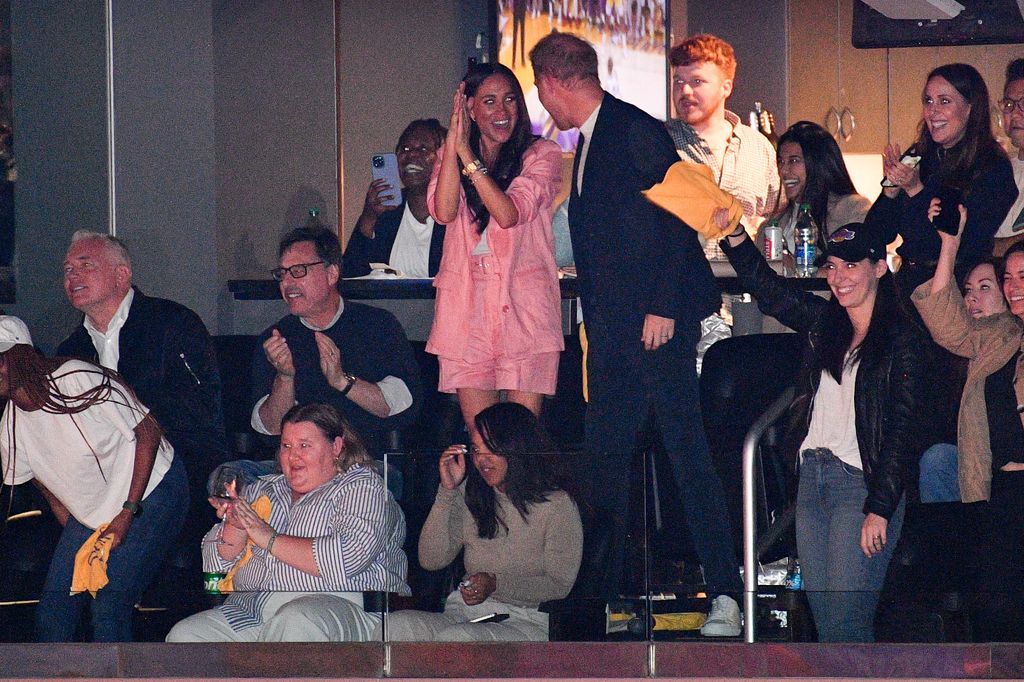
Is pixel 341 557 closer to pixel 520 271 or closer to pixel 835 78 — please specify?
pixel 520 271

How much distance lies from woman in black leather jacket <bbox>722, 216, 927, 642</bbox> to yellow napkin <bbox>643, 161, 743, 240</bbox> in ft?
0.91

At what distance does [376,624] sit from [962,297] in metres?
1.58

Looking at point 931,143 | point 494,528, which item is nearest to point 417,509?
point 494,528

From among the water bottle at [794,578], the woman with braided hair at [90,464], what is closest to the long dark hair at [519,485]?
the water bottle at [794,578]

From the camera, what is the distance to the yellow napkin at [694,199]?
3936 mm

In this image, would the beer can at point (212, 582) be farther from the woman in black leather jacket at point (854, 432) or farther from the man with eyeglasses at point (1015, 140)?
the man with eyeglasses at point (1015, 140)

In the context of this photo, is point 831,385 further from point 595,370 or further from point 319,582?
point 319,582

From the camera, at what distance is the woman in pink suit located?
4.09 metres

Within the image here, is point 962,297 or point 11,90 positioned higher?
point 11,90

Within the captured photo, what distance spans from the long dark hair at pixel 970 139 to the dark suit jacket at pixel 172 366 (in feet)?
6.52

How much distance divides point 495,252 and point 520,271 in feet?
0.27

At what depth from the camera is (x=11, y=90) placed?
566 cm

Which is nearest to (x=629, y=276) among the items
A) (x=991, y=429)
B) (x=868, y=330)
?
(x=868, y=330)

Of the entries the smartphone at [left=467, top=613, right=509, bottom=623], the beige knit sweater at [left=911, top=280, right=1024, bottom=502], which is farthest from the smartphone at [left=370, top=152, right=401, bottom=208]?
the smartphone at [left=467, top=613, right=509, bottom=623]
